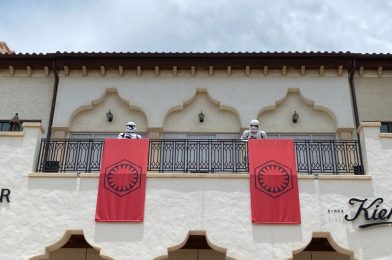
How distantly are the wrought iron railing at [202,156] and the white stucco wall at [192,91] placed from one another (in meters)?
2.96

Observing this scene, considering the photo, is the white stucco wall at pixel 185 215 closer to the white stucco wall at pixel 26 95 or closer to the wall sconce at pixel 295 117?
the wall sconce at pixel 295 117

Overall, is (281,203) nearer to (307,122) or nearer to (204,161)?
(204,161)

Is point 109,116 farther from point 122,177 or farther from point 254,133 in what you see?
point 254,133

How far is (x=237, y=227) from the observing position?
11258 millimetres

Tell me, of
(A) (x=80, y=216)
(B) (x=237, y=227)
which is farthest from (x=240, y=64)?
(A) (x=80, y=216)

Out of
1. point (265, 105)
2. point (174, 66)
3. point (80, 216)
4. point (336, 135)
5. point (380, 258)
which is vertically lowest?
Answer: point (380, 258)

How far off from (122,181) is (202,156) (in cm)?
225

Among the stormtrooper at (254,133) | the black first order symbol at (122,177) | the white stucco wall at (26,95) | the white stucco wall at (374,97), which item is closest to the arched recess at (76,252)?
the black first order symbol at (122,177)

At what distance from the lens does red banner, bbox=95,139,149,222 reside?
37.6ft

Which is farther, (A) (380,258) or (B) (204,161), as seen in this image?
(B) (204,161)

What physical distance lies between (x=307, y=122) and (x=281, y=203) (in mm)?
5146

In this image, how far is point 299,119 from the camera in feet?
52.3

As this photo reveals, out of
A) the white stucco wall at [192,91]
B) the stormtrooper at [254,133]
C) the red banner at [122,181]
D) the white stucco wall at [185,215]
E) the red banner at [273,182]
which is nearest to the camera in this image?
the white stucco wall at [185,215]

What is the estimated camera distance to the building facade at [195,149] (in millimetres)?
11227
